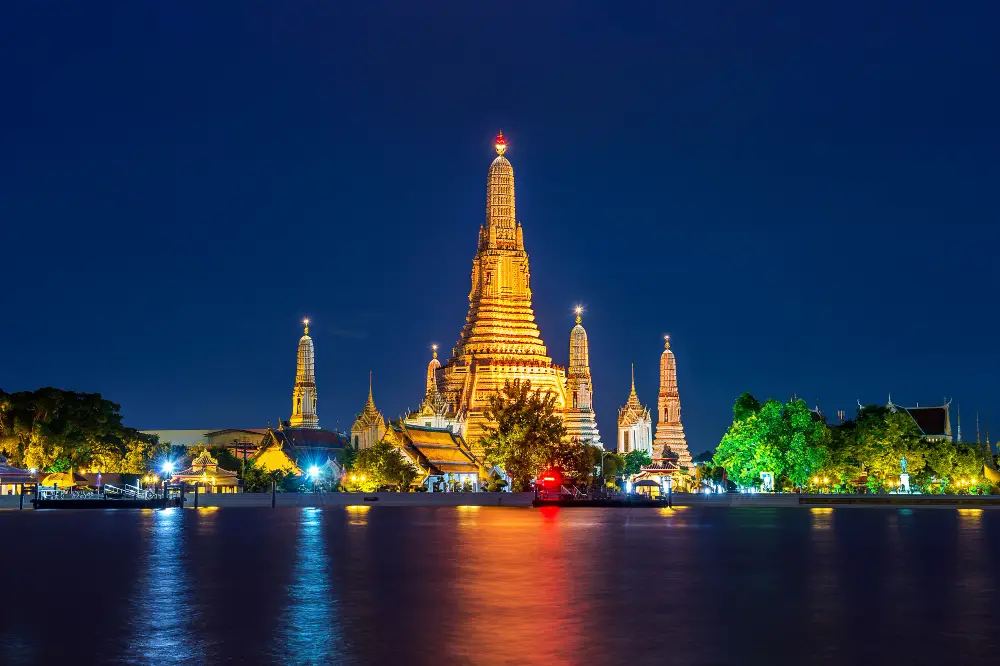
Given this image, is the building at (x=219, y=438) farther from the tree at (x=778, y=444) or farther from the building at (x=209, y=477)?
the tree at (x=778, y=444)

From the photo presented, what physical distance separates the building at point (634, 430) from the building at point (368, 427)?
29.9 meters

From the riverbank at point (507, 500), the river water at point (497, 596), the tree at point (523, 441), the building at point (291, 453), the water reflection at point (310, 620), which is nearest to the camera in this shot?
the water reflection at point (310, 620)

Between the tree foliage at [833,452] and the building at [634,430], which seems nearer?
the tree foliage at [833,452]

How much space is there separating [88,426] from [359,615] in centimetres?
5747

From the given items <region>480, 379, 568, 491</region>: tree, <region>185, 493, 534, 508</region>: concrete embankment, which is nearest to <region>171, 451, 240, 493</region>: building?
<region>185, 493, 534, 508</region>: concrete embankment

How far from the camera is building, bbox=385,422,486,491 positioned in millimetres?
87062

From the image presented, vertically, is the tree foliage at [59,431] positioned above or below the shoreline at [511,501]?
above

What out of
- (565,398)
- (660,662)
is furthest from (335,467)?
(660,662)

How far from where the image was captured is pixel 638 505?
8056 centimetres

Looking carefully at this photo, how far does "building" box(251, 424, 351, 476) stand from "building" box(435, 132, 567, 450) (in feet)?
48.5

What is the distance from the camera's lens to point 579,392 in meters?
120

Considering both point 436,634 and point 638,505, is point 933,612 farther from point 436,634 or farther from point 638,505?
point 638,505

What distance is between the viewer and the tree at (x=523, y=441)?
3233 inches

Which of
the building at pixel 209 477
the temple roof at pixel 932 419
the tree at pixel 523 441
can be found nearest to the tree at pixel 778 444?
the tree at pixel 523 441
